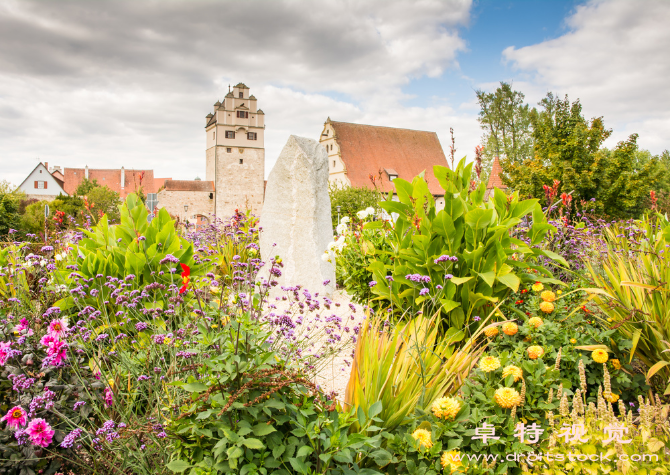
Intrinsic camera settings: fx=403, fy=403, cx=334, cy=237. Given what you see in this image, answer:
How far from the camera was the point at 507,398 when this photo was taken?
1.70 meters

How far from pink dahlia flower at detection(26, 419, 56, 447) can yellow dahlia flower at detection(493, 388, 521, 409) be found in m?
1.87

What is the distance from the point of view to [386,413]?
1.88 meters

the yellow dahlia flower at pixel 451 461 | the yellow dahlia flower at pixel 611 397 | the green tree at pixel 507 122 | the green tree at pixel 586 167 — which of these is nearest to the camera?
the yellow dahlia flower at pixel 451 461

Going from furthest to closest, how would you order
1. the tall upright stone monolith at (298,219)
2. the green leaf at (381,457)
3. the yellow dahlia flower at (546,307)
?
1. the tall upright stone monolith at (298,219)
2. the yellow dahlia flower at (546,307)
3. the green leaf at (381,457)

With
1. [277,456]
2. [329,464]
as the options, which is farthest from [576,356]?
[277,456]

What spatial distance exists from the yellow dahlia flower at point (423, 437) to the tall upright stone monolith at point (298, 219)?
11.0 ft

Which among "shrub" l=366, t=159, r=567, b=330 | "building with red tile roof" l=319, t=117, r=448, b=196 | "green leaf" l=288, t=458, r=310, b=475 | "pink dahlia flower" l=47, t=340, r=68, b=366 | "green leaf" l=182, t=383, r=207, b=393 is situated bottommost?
"green leaf" l=288, t=458, r=310, b=475

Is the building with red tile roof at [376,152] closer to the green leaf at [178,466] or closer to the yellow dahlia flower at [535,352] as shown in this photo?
the yellow dahlia flower at [535,352]

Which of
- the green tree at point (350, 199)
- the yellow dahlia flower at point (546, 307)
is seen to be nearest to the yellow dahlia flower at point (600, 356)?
the yellow dahlia flower at point (546, 307)

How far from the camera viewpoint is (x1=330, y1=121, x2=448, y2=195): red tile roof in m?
29.6

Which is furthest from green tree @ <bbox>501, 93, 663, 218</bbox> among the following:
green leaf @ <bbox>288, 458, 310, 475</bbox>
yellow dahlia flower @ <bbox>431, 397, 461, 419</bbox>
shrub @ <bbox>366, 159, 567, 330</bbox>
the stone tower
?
the stone tower

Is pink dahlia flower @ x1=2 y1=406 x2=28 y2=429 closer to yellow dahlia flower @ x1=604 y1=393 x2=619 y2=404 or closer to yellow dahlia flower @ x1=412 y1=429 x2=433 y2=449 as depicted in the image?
yellow dahlia flower @ x1=412 y1=429 x2=433 y2=449

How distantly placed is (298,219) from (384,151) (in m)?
27.0

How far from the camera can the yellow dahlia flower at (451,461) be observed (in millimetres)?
1517
